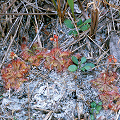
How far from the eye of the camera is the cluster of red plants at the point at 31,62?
75.9 inches

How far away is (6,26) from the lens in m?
2.22

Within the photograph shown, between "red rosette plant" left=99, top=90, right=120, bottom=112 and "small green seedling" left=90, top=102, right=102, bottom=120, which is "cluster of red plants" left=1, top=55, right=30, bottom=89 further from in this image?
"red rosette plant" left=99, top=90, right=120, bottom=112

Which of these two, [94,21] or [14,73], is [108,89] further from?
[14,73]

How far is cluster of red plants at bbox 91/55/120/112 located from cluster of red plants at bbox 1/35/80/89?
44 cm

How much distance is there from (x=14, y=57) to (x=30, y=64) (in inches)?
10.4

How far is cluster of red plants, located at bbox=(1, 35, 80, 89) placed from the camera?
1927mm

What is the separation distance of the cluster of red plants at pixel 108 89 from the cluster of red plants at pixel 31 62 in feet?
1.46

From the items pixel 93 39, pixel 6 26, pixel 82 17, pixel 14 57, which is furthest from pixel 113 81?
pixel 6 26

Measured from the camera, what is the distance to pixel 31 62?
80.6 inches

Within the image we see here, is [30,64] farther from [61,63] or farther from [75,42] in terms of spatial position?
[75,42]

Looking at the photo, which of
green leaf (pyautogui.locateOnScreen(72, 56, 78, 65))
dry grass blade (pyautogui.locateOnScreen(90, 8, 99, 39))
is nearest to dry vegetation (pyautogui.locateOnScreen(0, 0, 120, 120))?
dry grass blade (pyautogui.locateOnScreen(90, 8, 99, 39))

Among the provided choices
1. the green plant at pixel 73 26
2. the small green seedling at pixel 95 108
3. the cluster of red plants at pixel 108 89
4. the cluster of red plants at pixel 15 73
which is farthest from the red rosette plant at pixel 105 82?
the cluster of red plants at pixel 15 73

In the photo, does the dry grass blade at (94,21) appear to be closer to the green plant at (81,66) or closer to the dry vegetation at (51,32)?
the dry vegetation at (51,32)

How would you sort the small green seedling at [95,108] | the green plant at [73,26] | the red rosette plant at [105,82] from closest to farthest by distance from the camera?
1. the small green seedling at [95,108]
2. the red rosette plant at [105,82]
3. the green plant at [73,26]
